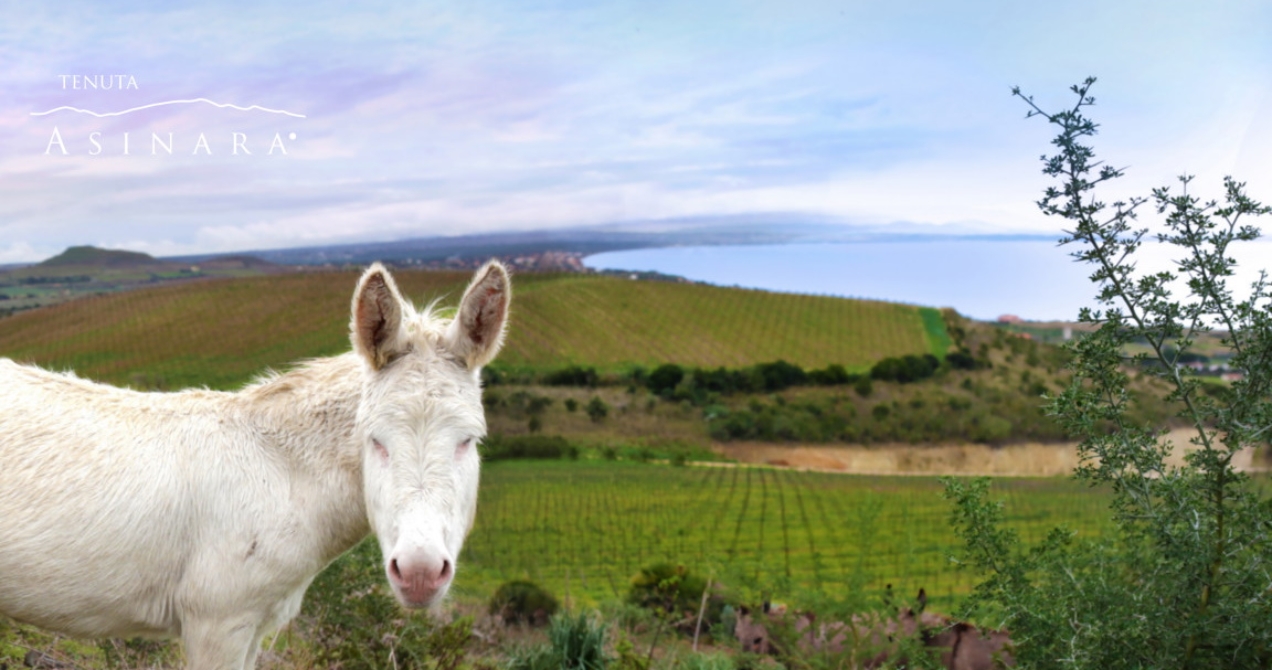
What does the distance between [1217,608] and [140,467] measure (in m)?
5.75

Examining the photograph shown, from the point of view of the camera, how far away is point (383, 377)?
14.0ft

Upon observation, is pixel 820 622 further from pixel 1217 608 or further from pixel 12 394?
pixel 12 394

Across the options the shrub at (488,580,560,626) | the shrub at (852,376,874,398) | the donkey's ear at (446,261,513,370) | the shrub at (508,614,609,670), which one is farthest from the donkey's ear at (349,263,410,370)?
the shrub at (852,376,874,398)

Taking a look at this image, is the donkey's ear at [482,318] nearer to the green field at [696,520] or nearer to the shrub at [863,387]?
the green field at [696,520]

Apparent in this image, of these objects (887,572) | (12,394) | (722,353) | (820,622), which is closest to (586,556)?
(887,572)

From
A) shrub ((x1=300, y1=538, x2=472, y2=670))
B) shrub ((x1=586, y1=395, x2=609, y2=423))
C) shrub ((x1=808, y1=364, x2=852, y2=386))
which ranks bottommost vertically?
shrub ((x1=586, y1=395, x2=609, y2=423))

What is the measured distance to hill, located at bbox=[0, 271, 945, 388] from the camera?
44.4m

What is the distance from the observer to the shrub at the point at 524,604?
1490 centimetres

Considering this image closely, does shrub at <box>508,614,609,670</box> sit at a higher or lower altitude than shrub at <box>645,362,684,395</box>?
higher

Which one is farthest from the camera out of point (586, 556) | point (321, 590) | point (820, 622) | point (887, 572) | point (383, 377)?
point (586, 556)

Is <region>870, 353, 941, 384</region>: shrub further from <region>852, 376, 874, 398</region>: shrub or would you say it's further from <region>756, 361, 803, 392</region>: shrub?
<region>756, 361, 803, 392</region>: shrub

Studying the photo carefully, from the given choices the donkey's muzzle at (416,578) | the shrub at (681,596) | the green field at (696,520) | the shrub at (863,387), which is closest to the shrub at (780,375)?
the shrub at (863,387)

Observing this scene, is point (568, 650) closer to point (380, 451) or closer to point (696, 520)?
point (380, 451)

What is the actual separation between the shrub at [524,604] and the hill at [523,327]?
15.8 metres
